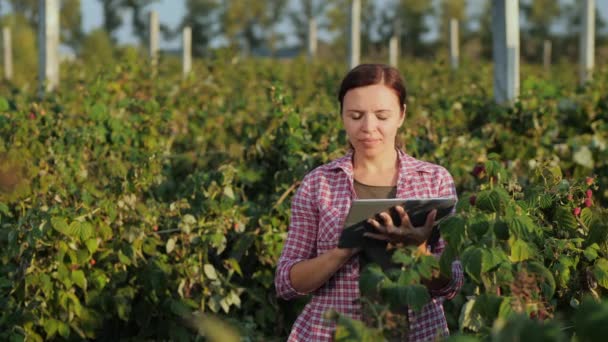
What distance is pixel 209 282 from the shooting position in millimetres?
4090

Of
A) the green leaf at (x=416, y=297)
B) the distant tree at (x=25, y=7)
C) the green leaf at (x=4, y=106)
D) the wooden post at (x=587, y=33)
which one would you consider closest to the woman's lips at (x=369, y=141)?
the green leaf at (x=416, y=297)

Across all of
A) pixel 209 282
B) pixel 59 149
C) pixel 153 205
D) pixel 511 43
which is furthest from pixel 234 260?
pixel 511 43

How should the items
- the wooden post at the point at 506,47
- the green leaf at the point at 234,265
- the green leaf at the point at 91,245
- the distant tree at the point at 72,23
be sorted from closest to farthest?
the green leaf at the point at 91,245 < the green leaf at the point at 234,265 < the wooden post at the point at 506,47 < the distant tree at the point at 72,23

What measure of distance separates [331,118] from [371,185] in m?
2.72

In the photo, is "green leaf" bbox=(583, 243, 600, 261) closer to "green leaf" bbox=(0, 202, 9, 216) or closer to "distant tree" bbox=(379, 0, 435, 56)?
"green leaf" bbox=(0, 202, 9, 216)

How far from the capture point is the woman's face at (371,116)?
94.5 inches

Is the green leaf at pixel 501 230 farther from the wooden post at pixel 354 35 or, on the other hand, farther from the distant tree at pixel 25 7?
the distant tree at pixel 25 7

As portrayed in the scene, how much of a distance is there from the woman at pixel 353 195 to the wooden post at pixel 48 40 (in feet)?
21.4

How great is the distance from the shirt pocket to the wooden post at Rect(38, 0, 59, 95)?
655 cm

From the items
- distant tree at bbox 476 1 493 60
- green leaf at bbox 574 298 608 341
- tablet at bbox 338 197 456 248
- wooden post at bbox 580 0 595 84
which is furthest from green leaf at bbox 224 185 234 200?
distant tree at bbox 476 1 493 60

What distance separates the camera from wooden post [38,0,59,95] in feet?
28.3

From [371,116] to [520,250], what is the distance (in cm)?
51

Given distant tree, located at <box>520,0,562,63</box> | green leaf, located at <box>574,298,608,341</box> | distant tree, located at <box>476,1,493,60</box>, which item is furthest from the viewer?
distant tree, located at <box>520,0,562,63</box>

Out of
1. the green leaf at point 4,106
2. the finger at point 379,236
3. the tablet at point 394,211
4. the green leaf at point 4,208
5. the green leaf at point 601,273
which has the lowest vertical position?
the green leaf at point 4,208
